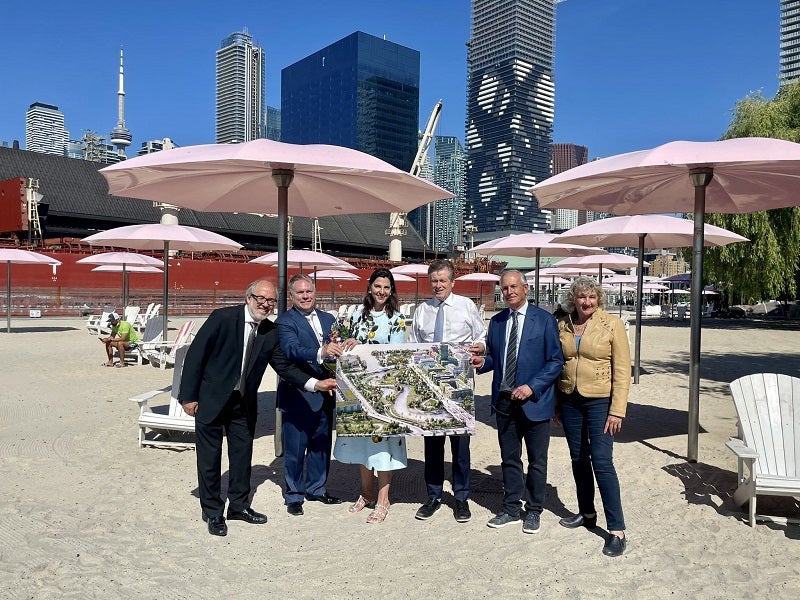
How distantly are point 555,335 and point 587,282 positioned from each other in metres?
0.38

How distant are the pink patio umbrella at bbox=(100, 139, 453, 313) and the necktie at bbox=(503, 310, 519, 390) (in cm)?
163

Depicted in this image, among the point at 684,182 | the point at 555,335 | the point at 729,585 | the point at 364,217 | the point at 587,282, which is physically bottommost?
the point at 729,585

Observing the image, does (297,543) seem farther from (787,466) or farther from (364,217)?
(364,217)

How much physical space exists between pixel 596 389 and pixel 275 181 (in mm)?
3193

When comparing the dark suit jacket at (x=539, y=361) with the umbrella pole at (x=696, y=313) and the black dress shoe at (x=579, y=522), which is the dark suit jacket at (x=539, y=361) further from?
the umbrella pole at (x=696, y=313)

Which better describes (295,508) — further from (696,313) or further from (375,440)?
(696,313)

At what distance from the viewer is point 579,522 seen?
156 inches

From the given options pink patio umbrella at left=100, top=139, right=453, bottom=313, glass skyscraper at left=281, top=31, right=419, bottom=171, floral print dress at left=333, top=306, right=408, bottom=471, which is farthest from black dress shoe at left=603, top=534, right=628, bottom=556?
glass skyscraper at left=281, top=31, right=419, bottom=171

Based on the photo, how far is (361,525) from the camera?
397 cm

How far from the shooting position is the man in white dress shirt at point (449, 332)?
4.00m

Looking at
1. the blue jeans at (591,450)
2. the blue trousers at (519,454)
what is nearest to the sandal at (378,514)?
the blue trousers at (519,454)

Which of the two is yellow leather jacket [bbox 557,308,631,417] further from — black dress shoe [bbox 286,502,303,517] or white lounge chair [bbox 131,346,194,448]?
white lounge chair [bbox 131,346,194,448]

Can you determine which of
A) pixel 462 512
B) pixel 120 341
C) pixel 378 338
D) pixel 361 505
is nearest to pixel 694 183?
pixel 378 338

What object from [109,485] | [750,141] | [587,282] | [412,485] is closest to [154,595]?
[109,485]
